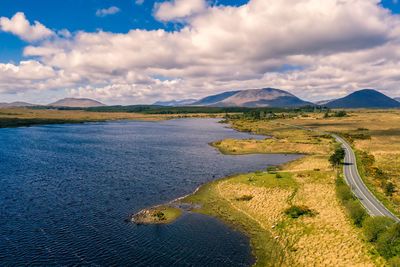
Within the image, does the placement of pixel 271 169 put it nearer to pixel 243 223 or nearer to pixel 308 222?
pixel 308 222

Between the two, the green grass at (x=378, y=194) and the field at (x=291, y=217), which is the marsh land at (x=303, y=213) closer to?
the field at (x=291, y=217)

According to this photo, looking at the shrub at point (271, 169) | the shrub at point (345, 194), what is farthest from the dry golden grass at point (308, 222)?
the shrub at point (271, 169)

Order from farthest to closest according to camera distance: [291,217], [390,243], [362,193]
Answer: [362,193] < [291,217] < [390,243]

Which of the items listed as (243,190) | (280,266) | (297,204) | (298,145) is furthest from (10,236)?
(298,145)

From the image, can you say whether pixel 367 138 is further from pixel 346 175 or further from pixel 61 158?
pixel 61 158

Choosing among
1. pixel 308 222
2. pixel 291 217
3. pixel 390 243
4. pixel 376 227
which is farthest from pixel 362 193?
pixel 390 243

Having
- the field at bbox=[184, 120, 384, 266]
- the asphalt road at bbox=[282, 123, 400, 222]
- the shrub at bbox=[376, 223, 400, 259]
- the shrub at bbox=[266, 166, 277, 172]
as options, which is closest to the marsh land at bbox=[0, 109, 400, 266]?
the field at bbox=[184, 120, 384, 266]

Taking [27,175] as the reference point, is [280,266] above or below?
below
